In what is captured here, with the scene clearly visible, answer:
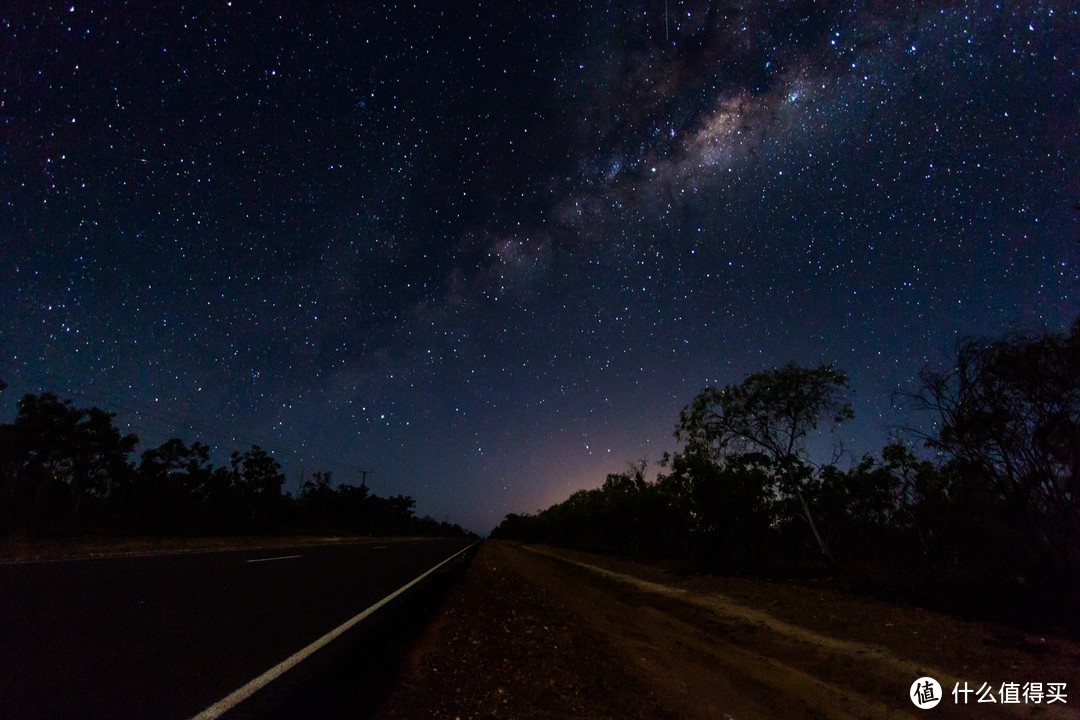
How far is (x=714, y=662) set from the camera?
8.77 meters

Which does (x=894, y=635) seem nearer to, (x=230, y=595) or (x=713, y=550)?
(x=230, y=595)

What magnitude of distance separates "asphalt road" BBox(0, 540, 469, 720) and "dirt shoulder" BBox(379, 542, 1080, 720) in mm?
1587

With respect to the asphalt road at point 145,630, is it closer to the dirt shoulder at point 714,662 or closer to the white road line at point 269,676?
the white road line at point 269,676

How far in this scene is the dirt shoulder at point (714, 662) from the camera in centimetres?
561

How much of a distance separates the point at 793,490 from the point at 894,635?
879 cm

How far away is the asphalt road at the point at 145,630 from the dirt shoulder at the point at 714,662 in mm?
1587

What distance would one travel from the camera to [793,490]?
1845 centimetres

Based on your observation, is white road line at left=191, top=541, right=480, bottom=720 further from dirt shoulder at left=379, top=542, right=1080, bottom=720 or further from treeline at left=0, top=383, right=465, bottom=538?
treeline at left=0, top=383, right=465, bottom=538

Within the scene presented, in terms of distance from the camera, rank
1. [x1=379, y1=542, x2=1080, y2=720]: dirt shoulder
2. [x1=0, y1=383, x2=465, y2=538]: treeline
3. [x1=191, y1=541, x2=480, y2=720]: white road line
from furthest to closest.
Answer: [x1=0, y1=383, x2=465, y2=538]: treeline
[x1=379, y1=542, x2=1080, y2=720]: dirt shoulder
[x1=191, y1=541, x2=480, y2=720]: white road line

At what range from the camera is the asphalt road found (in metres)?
4.10

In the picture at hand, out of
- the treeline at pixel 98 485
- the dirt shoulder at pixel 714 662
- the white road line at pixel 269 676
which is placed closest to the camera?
the white road line at pixel 269 676

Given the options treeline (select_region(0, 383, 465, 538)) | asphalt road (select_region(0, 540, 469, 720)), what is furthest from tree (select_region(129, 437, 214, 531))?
asphalt road (select_region(0, 540, 469, 720))

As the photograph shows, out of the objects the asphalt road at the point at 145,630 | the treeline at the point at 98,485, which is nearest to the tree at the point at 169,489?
the treeline at the point at 98,485

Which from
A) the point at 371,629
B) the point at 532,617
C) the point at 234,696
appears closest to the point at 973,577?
the point at 532,617
